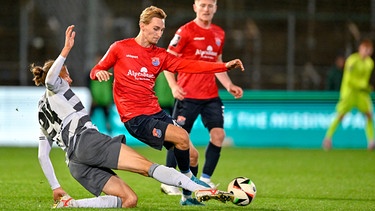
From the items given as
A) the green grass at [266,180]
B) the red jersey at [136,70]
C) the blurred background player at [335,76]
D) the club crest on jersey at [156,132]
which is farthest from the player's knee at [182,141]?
the blurred background player at [335,76]

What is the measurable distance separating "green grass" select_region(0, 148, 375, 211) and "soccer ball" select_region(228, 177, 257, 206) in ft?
1.25

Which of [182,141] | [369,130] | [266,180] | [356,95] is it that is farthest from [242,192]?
[356,95]

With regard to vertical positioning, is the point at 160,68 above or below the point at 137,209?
above

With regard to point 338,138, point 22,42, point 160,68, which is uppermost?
point 160,68

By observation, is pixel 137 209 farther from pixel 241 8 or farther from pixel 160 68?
pixel 241 8

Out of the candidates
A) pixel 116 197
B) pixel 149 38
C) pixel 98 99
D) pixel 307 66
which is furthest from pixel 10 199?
pixel 307 66

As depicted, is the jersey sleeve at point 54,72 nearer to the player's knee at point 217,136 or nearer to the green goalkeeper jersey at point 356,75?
the player's knee at point 217,136

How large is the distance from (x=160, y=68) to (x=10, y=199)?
212 cm

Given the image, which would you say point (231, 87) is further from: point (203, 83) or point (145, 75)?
point (145, 75)

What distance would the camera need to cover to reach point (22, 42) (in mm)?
21109

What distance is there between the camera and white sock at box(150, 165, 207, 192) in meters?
7.99

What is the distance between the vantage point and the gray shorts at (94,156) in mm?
8062

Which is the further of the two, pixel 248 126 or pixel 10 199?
pixel 248 126

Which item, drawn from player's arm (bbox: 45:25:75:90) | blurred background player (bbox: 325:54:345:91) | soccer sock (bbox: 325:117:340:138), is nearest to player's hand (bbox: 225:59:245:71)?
player's arm (bbox: 45:25:75:90)
